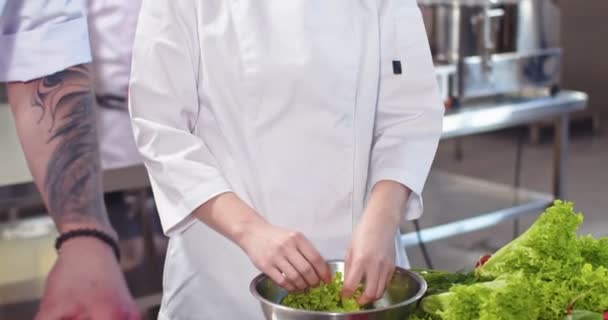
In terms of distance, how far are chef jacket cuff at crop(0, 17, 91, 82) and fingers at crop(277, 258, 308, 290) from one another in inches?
36.0

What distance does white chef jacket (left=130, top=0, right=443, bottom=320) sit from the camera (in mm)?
1277

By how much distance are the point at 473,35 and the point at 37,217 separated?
1.80m

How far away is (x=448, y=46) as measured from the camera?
339 cm

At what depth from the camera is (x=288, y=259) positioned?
1096 mm

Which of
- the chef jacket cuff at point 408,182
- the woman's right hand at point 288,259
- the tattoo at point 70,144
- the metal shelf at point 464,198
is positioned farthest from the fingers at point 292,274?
the metal shelf at point 464,198

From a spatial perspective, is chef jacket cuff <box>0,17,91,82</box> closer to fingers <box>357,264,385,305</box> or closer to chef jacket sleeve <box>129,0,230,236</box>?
chef jacket sleeve <box>129,0,230,236</box>

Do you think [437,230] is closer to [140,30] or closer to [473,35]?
[473,35]

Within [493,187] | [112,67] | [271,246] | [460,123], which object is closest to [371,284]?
[271,246]

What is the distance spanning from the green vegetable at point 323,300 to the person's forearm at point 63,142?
0.91 m

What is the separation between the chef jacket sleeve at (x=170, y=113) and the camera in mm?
1243

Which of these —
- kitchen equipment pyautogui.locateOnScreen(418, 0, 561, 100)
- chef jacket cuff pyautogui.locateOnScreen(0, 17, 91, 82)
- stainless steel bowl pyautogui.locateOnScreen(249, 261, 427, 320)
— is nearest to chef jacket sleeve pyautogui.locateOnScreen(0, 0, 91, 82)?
chef jacket cuff pyautogui.locateOnScreen(0, 17, 91, 82)

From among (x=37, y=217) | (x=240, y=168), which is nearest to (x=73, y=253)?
(x=37, y=217)

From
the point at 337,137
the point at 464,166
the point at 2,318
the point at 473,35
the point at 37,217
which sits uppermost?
the point at 337,137

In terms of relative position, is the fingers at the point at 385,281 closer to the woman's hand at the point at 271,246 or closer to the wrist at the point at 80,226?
the woman's hand at the point at 271,246
